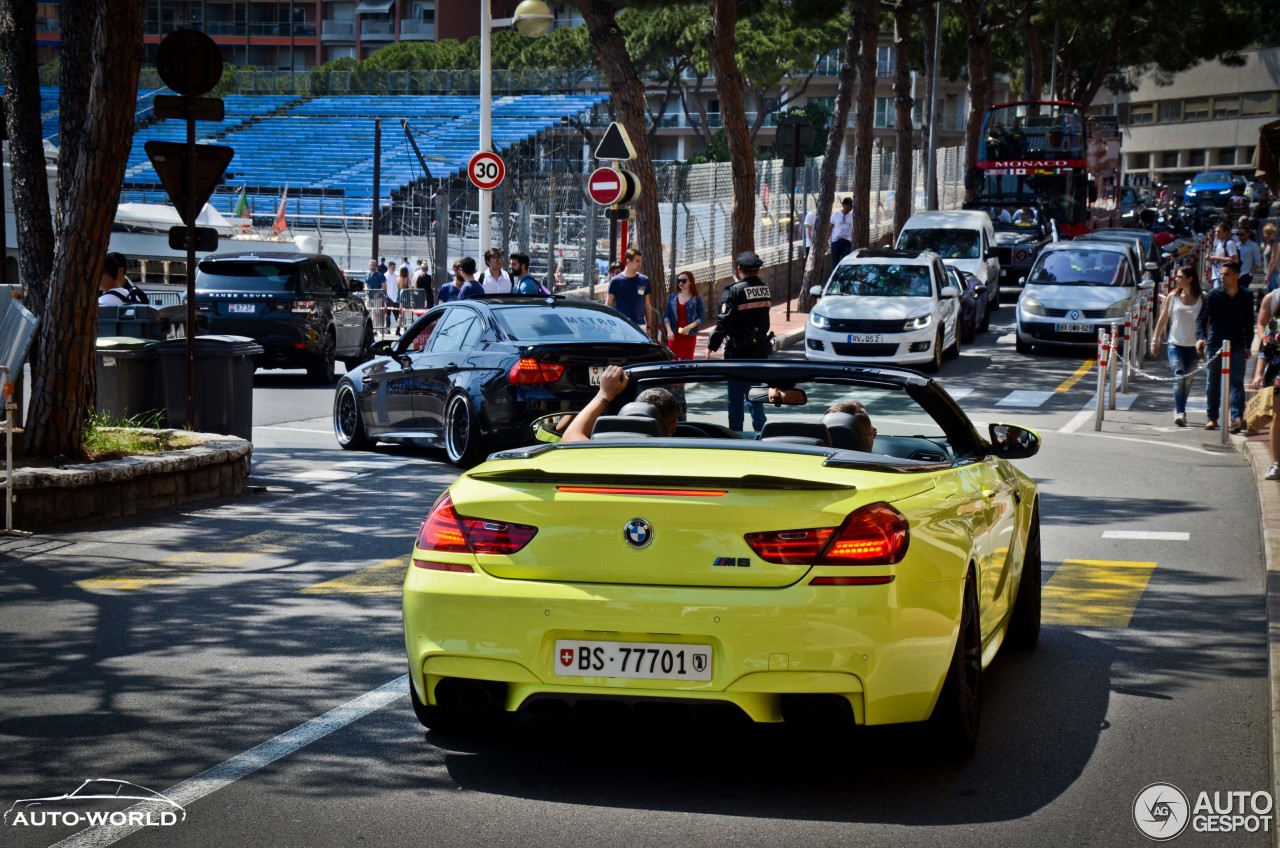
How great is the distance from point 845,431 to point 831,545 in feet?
3.61

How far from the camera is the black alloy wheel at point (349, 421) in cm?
1712

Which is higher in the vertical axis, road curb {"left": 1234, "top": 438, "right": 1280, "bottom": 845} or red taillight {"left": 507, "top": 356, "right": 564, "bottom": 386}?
red taillight {"left": 507, "top": 356, "right": 564, "bottom": 386}

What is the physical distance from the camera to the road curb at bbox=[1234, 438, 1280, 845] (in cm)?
621

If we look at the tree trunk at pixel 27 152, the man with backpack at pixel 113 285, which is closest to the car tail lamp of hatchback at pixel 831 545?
the tree trunk at pixel 27 152

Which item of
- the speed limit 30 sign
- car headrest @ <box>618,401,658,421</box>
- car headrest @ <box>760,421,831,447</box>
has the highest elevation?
the speed limit 30 sign

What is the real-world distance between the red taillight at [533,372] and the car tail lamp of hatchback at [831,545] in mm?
9899

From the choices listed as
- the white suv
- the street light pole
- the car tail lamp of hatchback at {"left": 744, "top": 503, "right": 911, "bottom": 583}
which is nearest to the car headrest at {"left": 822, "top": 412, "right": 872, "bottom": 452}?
the car tail lamp of hatchback at {"left": 744, "top": 503, "right": 911, "bottom": 583}

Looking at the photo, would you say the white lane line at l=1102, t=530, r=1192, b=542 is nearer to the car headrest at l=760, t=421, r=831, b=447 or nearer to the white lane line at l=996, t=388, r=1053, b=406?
the car headrest at l=760, t=421, r=831, b=447

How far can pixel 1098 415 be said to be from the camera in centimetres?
2000

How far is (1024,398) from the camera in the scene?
76.5 feet

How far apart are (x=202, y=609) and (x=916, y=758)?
417 cm

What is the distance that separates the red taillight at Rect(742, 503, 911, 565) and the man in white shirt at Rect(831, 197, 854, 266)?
107ft

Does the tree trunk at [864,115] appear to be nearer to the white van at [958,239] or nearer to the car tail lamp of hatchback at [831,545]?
the white van at [958,239]

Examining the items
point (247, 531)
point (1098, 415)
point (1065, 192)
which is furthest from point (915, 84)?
point (247, 531)
